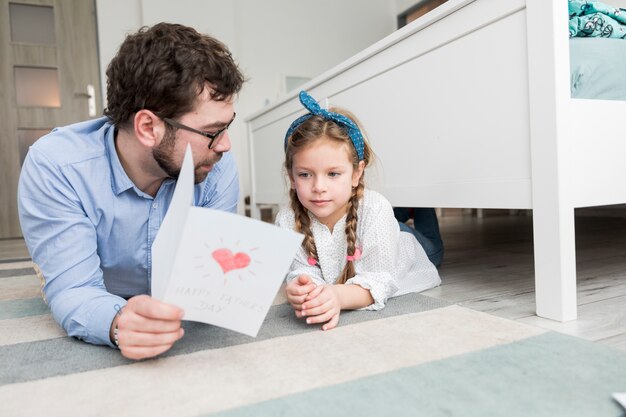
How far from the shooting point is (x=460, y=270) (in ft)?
4.93

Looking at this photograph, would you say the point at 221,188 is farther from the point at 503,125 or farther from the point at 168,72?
the point at 503,125

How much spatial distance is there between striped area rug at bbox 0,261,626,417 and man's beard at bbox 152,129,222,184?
31 centimetres

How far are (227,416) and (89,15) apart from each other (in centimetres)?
417

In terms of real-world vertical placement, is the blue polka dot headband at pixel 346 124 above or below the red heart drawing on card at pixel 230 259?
above

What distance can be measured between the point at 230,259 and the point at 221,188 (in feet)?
1.66

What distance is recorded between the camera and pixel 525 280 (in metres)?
1.28

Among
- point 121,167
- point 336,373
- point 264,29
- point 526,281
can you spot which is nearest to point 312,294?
point 336,373

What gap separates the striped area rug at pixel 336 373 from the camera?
0.55 meters

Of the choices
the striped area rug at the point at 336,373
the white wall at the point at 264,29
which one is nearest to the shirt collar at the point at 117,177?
the striped area rug at the point at 336,373

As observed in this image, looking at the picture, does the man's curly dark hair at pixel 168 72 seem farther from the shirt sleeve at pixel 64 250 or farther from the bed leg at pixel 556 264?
the bed leg at pixel 556 264

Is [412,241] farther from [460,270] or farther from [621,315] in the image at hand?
[621,315]

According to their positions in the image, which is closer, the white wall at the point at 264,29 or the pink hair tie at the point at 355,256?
the pink hair tie at the point at 355,256

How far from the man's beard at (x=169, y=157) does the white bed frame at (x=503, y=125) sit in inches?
23.5

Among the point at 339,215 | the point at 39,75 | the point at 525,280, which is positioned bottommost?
the point at 525,280
